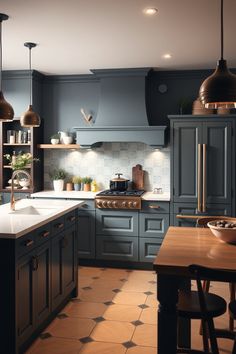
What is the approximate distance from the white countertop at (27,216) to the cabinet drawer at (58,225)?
0.23ft

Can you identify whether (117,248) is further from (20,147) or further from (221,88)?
(221,88)

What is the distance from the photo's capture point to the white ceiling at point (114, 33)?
350 cm

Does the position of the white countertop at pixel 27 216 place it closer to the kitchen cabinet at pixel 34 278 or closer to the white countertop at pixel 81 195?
the kitchen cabinet at pixel 34 278

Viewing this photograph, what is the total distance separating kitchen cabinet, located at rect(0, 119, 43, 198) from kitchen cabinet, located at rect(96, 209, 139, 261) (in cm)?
121

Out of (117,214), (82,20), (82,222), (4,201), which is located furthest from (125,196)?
(82,20)

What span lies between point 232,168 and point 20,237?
325cm

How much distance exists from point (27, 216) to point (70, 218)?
27.8 inches

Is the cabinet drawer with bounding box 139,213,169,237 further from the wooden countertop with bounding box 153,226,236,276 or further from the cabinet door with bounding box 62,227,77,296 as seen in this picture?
the wooden countertop with bounding box 153,226,236,276

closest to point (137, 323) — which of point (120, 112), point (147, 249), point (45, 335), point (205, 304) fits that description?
point (45, 335)

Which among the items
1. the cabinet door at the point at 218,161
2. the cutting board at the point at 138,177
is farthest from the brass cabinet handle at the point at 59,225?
the cutting board at the point at 138,177

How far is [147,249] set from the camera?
5746mm

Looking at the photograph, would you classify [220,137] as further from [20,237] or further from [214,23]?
[20,237]

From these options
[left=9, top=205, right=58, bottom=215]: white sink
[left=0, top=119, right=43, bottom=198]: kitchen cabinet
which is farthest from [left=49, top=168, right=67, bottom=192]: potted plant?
[left=9, top=205, right=58, bottom=215]: white sink

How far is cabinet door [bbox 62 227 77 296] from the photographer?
4.13 metres
